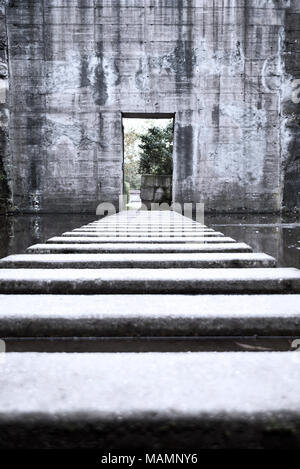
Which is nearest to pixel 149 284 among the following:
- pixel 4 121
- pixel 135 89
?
pixel 135 89

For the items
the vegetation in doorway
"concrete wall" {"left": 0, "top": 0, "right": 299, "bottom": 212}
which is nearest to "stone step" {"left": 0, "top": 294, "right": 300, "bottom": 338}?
"concrete wall" {"left": 0, "top": 0, "right": 299, "bottom": 212}

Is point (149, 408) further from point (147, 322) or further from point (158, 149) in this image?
point (158, 149)

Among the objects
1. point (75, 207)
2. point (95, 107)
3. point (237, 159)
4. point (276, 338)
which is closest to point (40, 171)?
point (75, 207)

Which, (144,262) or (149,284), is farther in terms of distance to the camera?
(144,262)

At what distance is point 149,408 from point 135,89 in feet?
28.0

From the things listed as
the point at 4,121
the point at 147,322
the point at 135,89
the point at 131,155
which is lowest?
the point at 147,322

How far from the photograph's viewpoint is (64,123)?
8.31 m

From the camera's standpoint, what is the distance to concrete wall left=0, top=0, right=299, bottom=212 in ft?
26.8

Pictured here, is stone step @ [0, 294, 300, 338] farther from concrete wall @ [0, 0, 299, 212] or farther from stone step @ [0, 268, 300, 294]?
concrete wall @ [0, 0, 299, 212]

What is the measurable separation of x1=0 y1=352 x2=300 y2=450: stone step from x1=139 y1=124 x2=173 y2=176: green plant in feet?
47.8

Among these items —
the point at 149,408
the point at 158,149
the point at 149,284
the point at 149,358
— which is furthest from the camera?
the point at 158,149

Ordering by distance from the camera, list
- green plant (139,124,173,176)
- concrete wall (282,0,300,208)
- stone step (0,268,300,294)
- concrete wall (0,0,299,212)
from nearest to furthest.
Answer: stone step (0,268,300,294)
concrete wall (0,0,299,212)
concrete wall (282,0,300,208)
green plant (139,124,173,176)

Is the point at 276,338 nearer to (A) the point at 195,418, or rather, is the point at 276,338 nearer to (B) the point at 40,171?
(A) the point at 195,418

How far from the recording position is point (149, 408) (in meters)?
0.52
